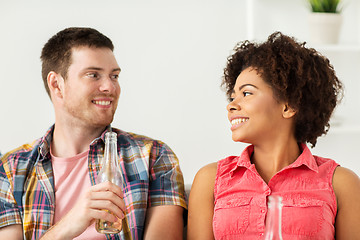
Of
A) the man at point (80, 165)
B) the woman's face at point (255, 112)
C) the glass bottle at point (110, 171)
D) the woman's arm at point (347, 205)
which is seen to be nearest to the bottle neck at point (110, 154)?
the glass bottle at point (110, 171)

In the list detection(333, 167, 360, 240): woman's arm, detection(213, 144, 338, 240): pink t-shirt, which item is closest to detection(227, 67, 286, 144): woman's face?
detection(213, 144, 338, 240): pink t-shirt

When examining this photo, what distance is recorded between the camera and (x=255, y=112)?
1752 mm

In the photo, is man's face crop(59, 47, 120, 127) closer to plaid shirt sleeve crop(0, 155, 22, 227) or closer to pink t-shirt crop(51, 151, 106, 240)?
pink t-shirt crop(51, 151, 106, 240)

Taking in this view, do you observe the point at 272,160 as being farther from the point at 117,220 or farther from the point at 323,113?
the point at 117,220

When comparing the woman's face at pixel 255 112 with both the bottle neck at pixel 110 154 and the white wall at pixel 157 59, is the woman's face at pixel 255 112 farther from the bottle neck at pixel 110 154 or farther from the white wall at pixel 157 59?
the white wall at pixel 157 59

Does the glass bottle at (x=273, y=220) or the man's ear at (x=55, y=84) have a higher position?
the man's ear at (x=55, y=84)

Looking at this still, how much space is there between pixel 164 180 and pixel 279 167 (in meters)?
0.42

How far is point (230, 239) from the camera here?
172 centimetres

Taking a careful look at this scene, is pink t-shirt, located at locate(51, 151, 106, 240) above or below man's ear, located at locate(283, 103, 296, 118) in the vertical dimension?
below

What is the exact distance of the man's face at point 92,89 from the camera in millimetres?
2055

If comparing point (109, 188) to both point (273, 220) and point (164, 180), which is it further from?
point (273, 220)

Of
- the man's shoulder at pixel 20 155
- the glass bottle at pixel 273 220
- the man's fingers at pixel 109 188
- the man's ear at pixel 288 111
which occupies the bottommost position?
the glass bottle at pixel 273 220

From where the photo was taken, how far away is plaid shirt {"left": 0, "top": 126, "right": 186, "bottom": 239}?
6.28 feet

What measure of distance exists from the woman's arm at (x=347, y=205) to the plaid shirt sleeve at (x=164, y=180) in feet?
1.72
